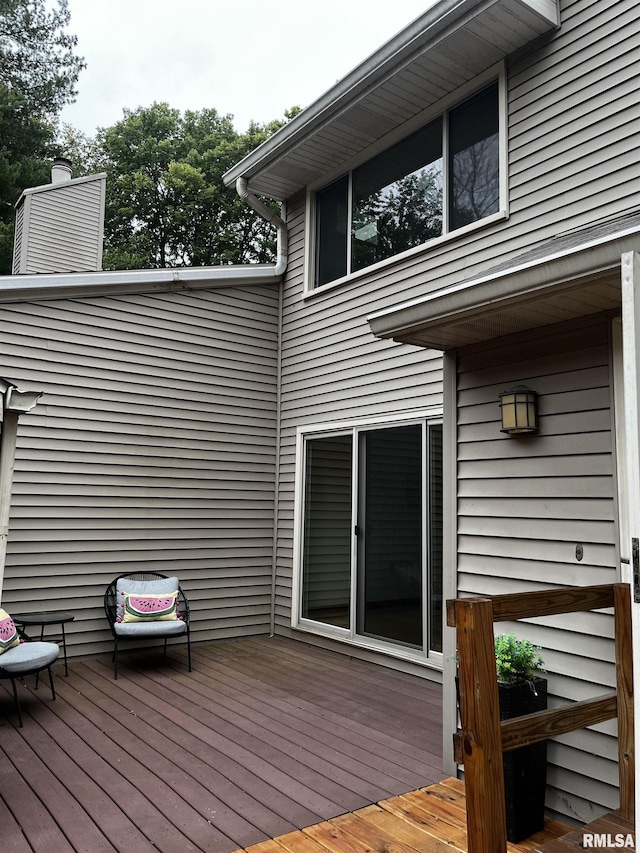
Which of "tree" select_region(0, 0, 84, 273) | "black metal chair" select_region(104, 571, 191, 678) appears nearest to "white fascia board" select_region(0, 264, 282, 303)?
"black metal chair" select_region(104, 571, 191, 678)

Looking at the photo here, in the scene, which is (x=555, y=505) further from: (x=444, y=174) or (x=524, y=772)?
(x=444, y=174)

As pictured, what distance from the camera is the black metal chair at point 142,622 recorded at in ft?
16.4

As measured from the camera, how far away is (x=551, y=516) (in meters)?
2.94

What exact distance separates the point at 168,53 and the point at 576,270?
2796 cm

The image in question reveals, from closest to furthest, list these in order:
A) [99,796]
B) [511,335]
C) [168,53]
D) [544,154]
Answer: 1. [99,796]
2. [511,335]
3. [544,154]
4. [168,53]

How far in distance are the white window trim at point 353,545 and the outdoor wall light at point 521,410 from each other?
168cm

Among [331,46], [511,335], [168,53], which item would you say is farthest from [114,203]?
[511,335]

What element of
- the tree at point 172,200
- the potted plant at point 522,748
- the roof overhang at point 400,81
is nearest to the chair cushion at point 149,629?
the potted plant at point 522,748

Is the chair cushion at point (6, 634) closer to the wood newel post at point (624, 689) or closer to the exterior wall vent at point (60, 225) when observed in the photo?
the wood newel post at point (624, 689)

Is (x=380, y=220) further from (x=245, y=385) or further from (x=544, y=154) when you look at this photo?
(x=245, y=385)

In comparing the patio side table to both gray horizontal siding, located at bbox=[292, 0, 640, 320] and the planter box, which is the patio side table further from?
gray horizontal siding, located at bbox=[292, 0, 640, 320]

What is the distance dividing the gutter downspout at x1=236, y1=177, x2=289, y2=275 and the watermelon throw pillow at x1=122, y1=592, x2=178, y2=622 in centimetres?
355

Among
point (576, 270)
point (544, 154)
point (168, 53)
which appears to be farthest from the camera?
point (168, 53)

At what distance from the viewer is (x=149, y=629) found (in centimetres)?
500
